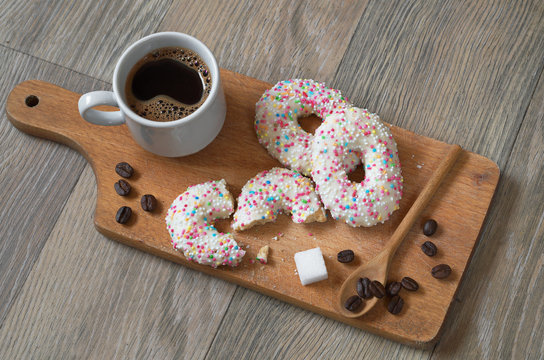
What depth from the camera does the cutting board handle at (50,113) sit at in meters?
1.28

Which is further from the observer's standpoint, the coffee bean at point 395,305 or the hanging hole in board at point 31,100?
the hanging hole in board at point 31,100

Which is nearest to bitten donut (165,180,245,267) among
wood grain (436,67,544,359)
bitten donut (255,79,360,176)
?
bitten donut (255,79,360,176)

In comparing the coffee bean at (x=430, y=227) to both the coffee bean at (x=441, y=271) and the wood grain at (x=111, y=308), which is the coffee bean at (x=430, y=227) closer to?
the coffee bean at (x=441, y=271)

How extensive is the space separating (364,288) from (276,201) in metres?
0.26

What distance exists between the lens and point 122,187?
1.23 metres

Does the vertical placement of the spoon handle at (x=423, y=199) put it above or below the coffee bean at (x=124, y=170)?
above

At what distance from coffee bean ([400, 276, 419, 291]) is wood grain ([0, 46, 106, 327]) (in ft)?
2.56

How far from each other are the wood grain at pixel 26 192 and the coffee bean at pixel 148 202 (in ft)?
0.72

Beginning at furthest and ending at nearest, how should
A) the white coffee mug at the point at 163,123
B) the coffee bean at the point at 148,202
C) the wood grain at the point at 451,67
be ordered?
the wood grain at the point at 451,67 → the coffee bean at the point at 148,202 → the white coffee mug at the point at 163,123

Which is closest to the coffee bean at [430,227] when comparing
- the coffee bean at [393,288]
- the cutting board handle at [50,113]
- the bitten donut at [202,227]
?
the coffee bean at [393,288]

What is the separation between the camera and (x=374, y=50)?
141 cm

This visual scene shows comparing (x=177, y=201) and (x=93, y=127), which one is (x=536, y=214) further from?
(x=93, y=127)

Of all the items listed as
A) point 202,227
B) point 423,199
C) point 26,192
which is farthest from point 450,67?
point 26,192

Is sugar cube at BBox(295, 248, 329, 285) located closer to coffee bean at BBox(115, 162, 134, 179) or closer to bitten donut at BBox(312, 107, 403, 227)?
bitten donut at BBox(312, 107, 403, 227)
